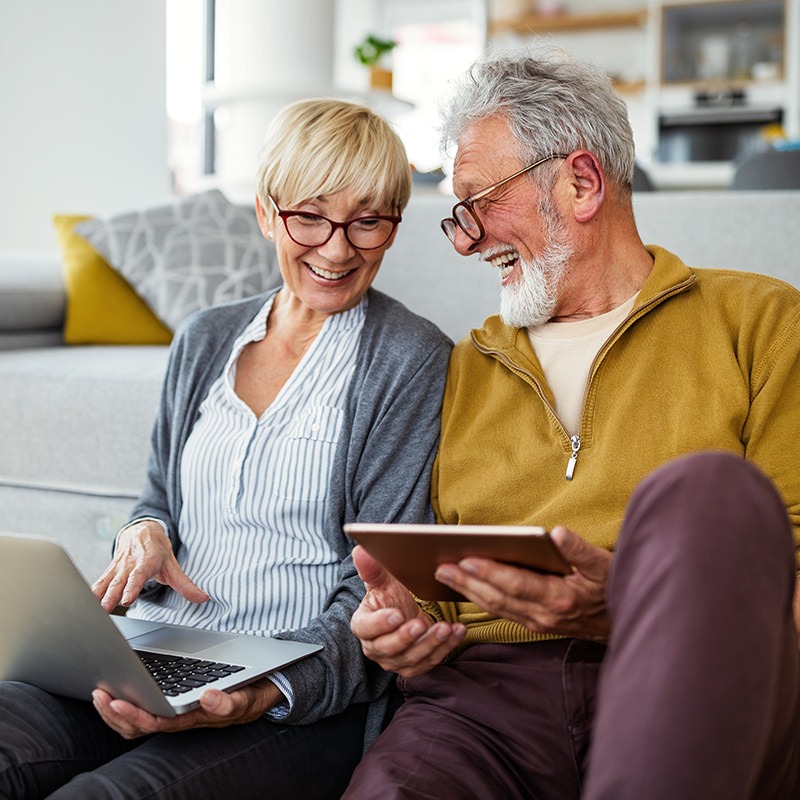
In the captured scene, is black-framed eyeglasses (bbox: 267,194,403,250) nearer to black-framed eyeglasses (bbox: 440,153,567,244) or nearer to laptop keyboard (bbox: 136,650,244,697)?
black-framed eyeglasses (bbox: 440,153,567,244)

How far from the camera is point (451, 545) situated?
0.97 m

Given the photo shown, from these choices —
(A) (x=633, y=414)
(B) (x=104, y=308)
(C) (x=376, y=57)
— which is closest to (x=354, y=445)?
(A) (x=633, y=414)

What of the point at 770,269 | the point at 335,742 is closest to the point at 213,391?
the point at 335,742

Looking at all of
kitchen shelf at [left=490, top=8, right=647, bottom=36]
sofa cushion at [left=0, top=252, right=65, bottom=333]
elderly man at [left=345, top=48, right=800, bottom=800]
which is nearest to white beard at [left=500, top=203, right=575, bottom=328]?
elderly man at [left=345, top=48, right=800, bottom=800]

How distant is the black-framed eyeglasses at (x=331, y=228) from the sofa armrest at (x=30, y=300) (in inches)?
54.5

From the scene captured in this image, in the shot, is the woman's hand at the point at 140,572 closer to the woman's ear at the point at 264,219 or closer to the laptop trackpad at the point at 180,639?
the laptop trackpad at the point at 180,639

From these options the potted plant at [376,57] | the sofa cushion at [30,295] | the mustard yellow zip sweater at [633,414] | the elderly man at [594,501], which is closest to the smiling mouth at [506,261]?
the elderly man at [594,501]

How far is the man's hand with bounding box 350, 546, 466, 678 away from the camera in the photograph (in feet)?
3.81

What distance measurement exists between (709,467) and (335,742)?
2.24ft

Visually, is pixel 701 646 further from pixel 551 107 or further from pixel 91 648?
pixel 551 107

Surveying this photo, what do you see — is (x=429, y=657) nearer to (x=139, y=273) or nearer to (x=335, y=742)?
(x=335, y=742)

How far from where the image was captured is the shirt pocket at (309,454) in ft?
4.72

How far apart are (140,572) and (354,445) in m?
0.32

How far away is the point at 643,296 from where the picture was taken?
139cm
